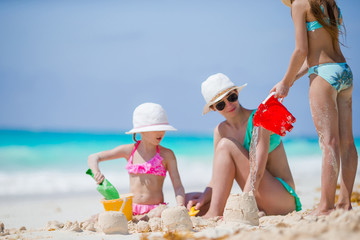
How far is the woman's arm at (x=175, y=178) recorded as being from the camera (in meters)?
3.84

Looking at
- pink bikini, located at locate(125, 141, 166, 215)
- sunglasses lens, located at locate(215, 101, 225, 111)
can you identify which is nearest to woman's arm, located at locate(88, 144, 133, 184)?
pink bikini, located at locate(125, 141, 166, 215)

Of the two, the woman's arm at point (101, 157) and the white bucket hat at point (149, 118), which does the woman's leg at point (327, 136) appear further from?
the woman's arm at point (101, 157)

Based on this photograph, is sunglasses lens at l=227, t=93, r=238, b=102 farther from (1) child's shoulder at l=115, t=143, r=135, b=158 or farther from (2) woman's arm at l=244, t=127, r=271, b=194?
(1) child's shoulder at l=115, t=143, r=135, b=158

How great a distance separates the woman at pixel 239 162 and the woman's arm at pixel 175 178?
5.8 inches

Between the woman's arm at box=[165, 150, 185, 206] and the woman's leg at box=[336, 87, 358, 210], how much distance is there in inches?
62.4

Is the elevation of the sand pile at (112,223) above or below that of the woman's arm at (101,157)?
below

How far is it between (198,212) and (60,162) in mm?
9904

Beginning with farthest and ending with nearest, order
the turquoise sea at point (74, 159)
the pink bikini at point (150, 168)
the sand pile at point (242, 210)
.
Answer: the turquoise sea at point (74, 159) < the pink bikini at point (150, 168) < the sand pile at point (242, 210)

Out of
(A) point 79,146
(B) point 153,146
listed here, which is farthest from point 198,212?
(A) point 79,146

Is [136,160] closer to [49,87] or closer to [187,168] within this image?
[187,168]

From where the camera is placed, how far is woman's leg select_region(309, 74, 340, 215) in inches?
108

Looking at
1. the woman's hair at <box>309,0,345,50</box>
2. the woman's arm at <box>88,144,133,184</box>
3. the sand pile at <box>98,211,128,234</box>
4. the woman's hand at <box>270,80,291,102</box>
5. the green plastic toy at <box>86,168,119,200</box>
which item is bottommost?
the sand pile at <box>98,211,128,234</box>

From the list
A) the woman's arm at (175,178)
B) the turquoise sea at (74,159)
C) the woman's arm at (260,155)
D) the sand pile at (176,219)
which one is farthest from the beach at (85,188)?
the woman's arm at (175,178)

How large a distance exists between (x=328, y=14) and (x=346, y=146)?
1.05 m
